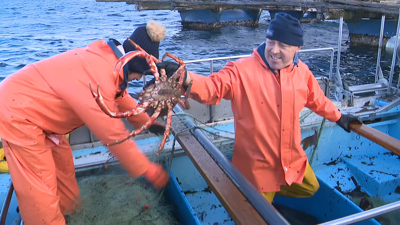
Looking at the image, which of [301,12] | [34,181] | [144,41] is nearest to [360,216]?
[144,41]

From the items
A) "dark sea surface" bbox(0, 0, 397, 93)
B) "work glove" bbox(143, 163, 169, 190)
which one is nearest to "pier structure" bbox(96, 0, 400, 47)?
"dark sea surface" bbox(0, 0, 397, 93)

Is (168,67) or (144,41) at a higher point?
(144,41)

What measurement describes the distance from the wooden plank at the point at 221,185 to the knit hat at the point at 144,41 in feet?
2.20

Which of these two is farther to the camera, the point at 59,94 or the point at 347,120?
the point at 347,120

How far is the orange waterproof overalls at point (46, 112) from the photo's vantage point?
2.15 m

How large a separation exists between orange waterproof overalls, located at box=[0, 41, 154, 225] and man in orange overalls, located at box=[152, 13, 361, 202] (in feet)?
2.18

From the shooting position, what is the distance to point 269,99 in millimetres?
2484

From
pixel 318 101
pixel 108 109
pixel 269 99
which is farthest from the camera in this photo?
pixel 318 101

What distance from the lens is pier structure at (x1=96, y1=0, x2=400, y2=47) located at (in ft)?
50.4

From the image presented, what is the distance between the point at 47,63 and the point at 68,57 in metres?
0.15

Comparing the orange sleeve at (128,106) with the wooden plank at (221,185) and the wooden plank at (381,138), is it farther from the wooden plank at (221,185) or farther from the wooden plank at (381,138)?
the wooden plank at (381,138)

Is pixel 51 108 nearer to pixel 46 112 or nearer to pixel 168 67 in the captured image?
pixel 46 112

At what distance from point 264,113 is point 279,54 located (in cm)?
45

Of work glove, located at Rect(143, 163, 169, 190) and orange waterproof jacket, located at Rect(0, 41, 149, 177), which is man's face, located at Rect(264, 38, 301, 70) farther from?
work glove, located at Rect(143, 163, 169, 190)
